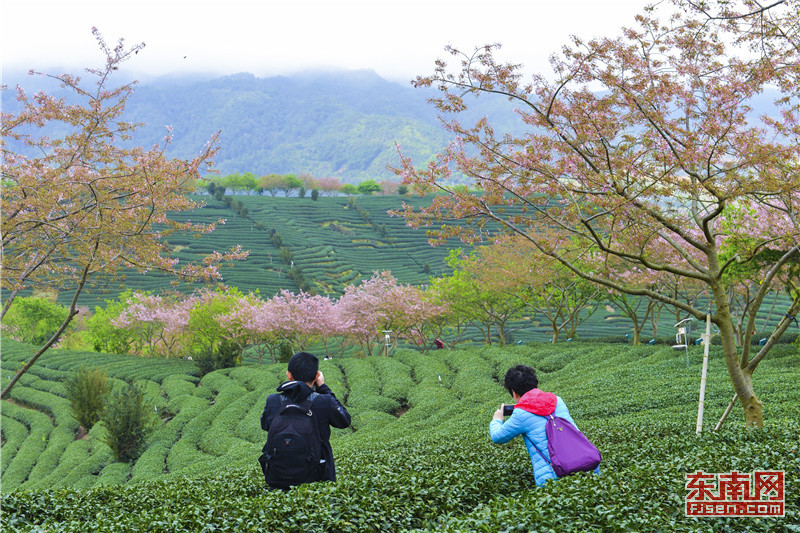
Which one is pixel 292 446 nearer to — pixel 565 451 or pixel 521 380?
pixel 521 380

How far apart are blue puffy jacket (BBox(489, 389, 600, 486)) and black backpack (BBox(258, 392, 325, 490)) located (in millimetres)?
1314

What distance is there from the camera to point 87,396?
23094 millimetres

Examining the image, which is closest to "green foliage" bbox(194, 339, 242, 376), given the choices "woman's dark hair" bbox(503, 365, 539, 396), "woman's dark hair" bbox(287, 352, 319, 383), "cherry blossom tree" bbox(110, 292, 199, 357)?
"cherry blossom tree" bbox(110, 292, 199, 357)

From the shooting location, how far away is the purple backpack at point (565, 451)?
13.8 feet

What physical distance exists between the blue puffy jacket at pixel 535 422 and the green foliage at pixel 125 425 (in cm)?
1789

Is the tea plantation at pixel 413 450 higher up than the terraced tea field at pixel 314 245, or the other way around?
the terraced tea field at pixel 314 245

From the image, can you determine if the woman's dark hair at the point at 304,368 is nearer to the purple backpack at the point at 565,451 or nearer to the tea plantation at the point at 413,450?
the tea plantation at the point at 413,450

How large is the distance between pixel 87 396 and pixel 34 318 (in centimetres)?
3220

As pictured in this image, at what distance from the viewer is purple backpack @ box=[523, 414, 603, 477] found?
422 centimetres

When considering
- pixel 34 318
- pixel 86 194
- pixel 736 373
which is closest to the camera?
pixel 736 373

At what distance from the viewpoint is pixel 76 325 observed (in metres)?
55.4

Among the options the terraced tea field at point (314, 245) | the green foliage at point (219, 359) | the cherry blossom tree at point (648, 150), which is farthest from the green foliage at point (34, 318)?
the cherry blossom tree at point (648, 150)

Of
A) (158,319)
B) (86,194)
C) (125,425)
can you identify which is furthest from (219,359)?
(86,194)

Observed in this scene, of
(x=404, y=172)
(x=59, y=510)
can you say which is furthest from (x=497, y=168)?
(x=59, y=510)
